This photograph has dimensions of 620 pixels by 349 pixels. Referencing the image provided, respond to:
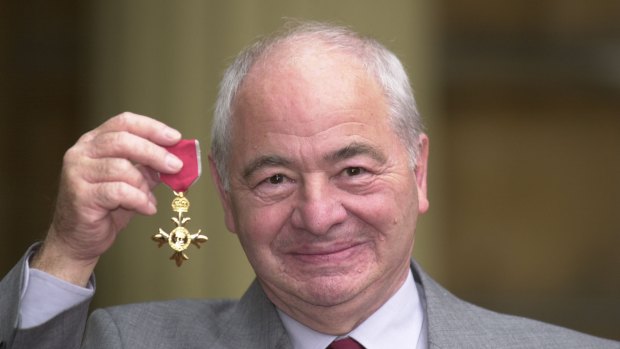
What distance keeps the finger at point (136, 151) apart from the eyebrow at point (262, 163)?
1.21 feet

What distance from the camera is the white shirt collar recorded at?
3316 millimetres

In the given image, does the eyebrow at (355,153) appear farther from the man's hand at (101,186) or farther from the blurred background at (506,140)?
the blurred background at (506,140)

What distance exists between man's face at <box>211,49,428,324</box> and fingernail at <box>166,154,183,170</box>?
14.7 inches

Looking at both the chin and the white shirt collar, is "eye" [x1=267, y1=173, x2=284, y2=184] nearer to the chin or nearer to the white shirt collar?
the chin

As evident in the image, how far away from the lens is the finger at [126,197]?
9.36 ft

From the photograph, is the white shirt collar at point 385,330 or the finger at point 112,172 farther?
the white shirt collar at point 385,330

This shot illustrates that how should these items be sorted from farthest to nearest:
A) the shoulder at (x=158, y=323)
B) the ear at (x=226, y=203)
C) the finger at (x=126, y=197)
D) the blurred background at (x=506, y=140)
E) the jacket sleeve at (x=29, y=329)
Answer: the blurred background at (x=506, y=140) < the ear at (x=226, y=203) < the shoulder at (x=158, y=323) < the jacket sleeve at (x=29, y=329) < the finger at (x=126, y=197)

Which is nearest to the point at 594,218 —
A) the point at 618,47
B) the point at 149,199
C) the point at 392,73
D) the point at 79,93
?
the point at 618,47

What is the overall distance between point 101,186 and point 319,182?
564 millimetres

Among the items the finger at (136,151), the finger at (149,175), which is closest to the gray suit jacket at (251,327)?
the finger at (149,175)

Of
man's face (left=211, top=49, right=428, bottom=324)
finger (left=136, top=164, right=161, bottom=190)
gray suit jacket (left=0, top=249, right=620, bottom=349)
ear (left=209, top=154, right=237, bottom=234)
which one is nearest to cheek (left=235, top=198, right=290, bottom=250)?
man's face (left=211, top=49, right=428, bottom=324)

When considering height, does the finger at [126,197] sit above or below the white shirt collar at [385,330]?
above

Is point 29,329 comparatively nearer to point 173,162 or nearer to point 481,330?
point 173,162

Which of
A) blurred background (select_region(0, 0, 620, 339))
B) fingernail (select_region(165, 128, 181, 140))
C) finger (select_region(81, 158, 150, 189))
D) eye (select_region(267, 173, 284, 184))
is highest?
fingernail (select_region(165, 128, 181, 140))
